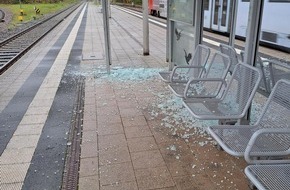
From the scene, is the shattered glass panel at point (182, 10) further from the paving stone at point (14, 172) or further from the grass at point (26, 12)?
the grass at point (26, 12)

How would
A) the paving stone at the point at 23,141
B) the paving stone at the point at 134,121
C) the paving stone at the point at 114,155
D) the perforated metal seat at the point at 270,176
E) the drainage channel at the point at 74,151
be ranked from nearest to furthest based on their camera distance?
the perforated metal seat at the point at 270,176 < the drainage channel at the point at 74,151 < the paving stone at the point at 114,155 < the paving stone at the point at 23,141 < the paving stone at the point at 134,121

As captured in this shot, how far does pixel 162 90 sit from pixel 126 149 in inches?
91.5

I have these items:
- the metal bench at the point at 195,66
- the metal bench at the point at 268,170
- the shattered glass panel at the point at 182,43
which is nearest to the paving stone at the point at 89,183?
the metal bench at the point at 268,170

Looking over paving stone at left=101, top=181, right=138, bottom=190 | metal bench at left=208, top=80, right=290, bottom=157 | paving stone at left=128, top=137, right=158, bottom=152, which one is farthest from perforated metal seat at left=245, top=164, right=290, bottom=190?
paving stone at left=128, top=137, right=158, bottom=152

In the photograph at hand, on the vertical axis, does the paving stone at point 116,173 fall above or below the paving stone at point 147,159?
below

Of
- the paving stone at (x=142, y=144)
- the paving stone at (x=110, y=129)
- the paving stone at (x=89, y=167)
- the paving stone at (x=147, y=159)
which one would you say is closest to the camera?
the paving stone at (x=89, y=167)

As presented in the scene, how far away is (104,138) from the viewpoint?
13.0ft

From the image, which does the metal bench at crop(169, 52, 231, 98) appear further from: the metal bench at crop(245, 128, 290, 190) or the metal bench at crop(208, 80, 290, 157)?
the metal bench at crop(245, 128, 290, 190)

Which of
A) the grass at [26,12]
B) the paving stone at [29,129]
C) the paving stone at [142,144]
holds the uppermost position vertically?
the grass at [26,12]

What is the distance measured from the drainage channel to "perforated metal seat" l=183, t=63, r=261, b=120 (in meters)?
1.35

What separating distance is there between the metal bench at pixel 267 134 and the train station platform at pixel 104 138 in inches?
19.4

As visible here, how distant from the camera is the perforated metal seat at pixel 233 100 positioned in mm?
3215

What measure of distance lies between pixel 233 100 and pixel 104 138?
1.64 m

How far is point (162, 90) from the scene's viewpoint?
5.82 metres
